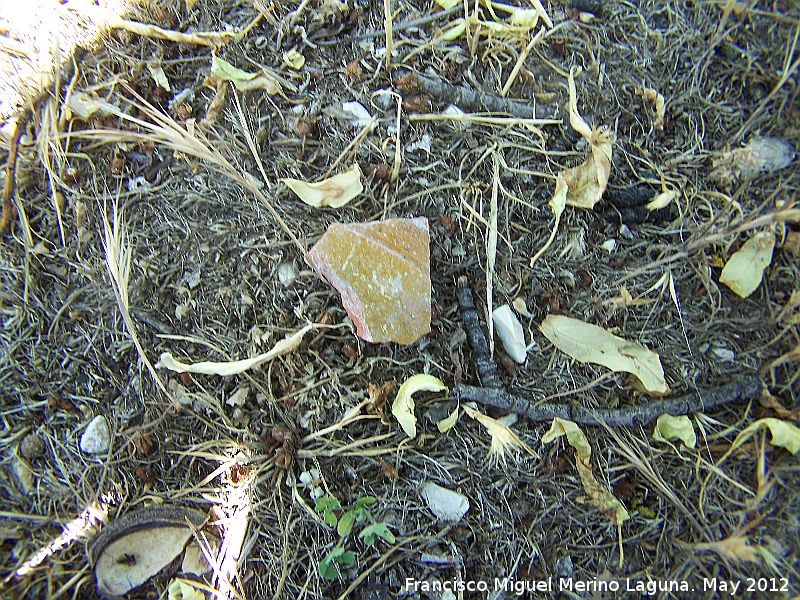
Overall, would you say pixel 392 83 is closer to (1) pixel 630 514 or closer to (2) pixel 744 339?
(2) pixel 744 339

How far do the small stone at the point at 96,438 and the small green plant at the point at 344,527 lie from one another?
68cm

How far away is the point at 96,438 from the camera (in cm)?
140

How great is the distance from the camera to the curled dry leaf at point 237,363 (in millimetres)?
1354

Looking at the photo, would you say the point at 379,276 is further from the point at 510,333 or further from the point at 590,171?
the point at 590,171

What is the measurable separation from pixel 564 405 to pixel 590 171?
74 cm

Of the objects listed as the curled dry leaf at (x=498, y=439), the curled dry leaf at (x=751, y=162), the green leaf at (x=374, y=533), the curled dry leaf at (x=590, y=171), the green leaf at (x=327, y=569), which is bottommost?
the green leaf at (x=327, y=569)

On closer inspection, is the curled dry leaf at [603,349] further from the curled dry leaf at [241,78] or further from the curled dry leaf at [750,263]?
the curled dry leaf at [241,78]

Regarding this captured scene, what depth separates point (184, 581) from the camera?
135cm

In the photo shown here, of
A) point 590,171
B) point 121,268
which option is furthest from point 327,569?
point 590,171

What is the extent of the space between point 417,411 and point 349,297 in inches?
15.6

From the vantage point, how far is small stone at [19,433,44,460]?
4.60 feet

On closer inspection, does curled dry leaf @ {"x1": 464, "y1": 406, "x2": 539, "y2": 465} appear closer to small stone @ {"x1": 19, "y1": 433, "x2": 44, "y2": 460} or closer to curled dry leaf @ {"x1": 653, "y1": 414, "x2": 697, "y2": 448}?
curled dry leaf @ {"x1": 653, "y1": 414, "x2": 697, "y2": 448}

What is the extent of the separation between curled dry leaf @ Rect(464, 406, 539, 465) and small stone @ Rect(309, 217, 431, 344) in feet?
0.99

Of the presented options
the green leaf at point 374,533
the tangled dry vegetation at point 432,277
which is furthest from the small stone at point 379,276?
the green leaf at point 374,533
